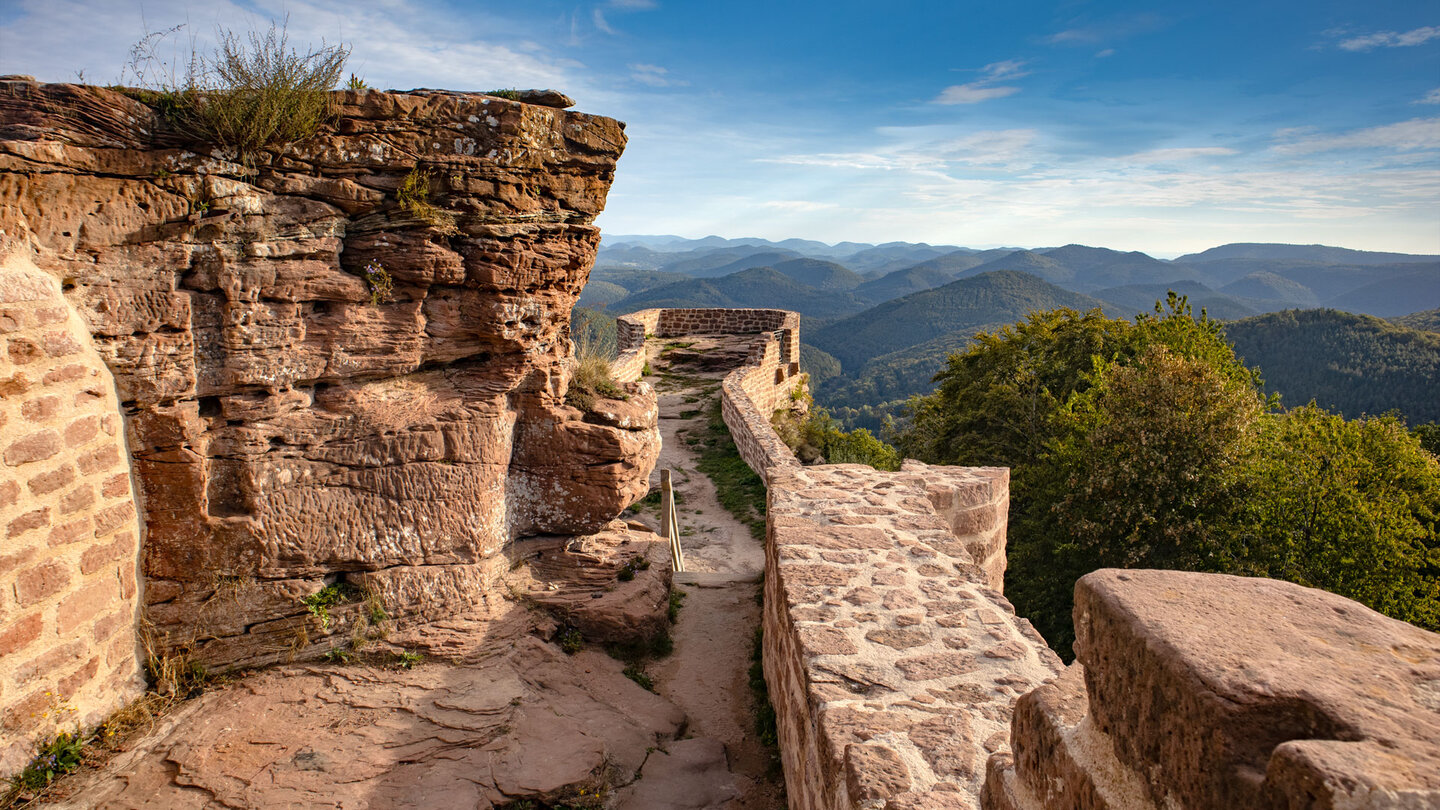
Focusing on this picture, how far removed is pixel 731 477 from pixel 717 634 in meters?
5.71

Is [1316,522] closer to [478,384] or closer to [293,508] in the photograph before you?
[478,384]

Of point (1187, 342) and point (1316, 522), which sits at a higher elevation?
point (1187, 342)

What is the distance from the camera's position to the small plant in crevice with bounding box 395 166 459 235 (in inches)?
191

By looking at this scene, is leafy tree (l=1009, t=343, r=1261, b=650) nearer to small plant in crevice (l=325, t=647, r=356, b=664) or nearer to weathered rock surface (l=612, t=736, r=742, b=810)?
weathered rock surface (l=612, t=736, r=742, b=810)

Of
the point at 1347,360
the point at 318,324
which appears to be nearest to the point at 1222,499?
the point at 318,324

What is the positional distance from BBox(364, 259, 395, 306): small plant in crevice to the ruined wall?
5.02 m

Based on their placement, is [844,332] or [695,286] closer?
[844,332]

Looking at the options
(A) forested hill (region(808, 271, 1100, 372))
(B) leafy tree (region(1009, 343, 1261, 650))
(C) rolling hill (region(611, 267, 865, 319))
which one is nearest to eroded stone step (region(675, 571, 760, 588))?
(B) leafy tree (region(1009, 343, 1261, 650))

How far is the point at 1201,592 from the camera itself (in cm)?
174

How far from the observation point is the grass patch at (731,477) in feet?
34.7

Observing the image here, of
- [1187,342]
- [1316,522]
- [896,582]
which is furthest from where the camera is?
[1187,342]

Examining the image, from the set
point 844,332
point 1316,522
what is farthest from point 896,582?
point 844,332

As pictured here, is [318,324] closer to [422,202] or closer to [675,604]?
[422,202]

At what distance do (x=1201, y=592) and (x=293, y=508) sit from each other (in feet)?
16.4
